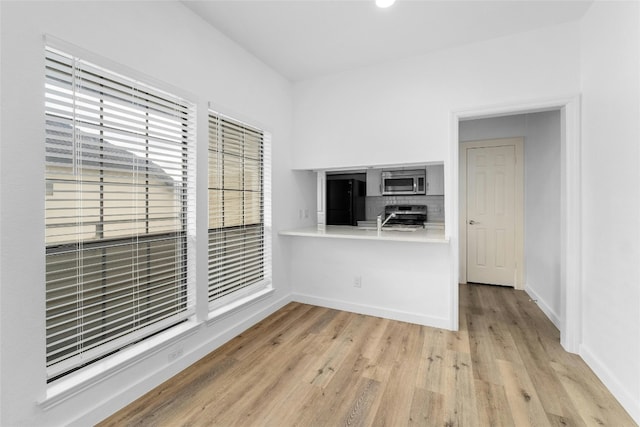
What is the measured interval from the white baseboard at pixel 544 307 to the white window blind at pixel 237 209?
287 centimetres

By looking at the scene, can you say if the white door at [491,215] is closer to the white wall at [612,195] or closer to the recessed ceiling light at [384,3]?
the white wall at [612,195]

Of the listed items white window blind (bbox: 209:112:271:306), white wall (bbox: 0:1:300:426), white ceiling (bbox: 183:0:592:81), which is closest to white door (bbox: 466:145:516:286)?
white ceiling (bbox: 183:0:592:81)

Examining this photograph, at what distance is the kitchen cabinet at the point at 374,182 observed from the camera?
384cm

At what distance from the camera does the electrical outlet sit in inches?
80.4

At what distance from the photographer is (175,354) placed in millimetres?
2080

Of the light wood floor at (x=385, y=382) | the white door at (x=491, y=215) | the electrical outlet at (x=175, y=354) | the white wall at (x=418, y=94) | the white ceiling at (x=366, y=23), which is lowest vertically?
the light wood floor at (x=385, y=382)

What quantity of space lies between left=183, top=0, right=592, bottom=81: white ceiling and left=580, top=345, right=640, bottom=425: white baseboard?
256 cm

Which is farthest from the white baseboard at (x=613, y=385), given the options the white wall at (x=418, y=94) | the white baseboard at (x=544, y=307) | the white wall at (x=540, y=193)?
the white wall at (x=418, y=94)

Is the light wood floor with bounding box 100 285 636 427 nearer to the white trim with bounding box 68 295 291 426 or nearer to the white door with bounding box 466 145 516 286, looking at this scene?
the white trim with bounding box 68 295 291 426

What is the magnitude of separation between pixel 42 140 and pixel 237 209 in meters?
1.49

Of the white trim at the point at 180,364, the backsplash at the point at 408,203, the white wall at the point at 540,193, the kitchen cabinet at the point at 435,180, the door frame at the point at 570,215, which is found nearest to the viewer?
the white trim at the point at 180,364

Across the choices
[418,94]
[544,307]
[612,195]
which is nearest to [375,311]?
[544,307]

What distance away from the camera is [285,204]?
11.1 ft

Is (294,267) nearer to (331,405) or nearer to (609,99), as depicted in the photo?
(331,405)
